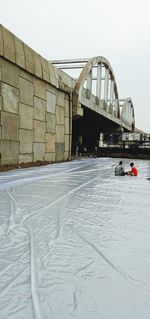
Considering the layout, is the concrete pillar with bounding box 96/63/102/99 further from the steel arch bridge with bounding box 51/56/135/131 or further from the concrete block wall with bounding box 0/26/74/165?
the concrete block wall with bounding box 0/26/74/165

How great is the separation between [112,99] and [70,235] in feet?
133

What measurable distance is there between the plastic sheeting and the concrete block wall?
6.73m

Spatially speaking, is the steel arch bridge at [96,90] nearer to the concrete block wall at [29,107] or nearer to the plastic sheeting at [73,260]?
the concrete block wall at [29,107]

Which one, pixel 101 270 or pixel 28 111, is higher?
pixel 28 111

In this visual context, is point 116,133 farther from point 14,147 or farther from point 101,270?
point 101,270

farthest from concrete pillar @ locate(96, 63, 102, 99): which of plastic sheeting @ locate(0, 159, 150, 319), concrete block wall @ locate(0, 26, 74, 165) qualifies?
plastic sheeting @ locate(0, 159, 150, 319)

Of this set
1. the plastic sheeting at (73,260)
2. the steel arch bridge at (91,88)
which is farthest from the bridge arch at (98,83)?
the plastic sheeting at (73,260)

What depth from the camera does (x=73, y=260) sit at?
3027mm

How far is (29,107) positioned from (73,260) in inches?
457

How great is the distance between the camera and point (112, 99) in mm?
42969

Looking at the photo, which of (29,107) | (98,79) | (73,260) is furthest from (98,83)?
(73,260)

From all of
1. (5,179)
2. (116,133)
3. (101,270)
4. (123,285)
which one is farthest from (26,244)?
(116,133)

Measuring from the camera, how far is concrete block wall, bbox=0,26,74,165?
38.9 feet

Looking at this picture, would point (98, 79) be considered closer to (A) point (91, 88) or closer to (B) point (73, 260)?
(A) point (91, 88)
